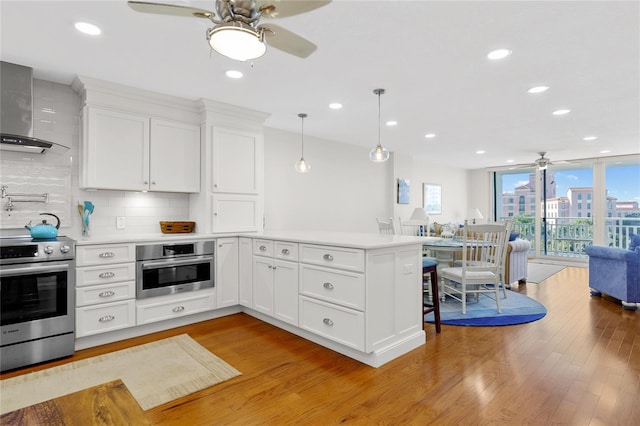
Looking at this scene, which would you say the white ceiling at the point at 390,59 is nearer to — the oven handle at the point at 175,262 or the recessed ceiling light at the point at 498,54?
the recessed ceiling light at the point at 498,54

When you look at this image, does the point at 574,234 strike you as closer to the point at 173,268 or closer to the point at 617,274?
the point at 617,274

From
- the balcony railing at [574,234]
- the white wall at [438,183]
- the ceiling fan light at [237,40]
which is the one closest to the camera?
the ceiling fan light at [237,40]

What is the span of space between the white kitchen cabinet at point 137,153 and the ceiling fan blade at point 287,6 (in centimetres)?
251

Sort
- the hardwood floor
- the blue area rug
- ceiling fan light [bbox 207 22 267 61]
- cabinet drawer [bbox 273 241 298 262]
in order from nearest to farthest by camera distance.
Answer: ceiling fan light [bbox 207 22 267 61]
the hardwood floor
cabinet drawer [bbox 273 241 298 262]
the blue area rug

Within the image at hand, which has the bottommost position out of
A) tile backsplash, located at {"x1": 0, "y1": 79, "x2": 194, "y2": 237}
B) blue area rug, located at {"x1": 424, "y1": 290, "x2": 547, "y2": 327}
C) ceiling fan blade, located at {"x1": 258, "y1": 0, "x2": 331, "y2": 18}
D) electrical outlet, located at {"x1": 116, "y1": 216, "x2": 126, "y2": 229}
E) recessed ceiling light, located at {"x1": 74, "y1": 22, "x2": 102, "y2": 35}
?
blue area rug, located at {"x1": 424, "y1": 290, "x2": 547, "y2": 327}

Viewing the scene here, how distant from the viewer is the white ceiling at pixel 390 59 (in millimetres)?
2191

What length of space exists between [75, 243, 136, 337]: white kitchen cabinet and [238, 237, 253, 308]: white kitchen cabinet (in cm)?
110

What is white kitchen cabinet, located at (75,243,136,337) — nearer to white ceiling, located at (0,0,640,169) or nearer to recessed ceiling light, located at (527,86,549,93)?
white ceiling, located at (0,0,640,169)

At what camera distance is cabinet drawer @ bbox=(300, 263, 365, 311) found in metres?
2.59

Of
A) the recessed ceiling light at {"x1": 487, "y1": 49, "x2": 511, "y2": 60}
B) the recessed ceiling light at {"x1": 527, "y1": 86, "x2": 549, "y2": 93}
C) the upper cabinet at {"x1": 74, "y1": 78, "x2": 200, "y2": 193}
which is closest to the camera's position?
the recessed ceiling light at {"x1": 487, "y1": 49, "x2": 511, "y2": 60}

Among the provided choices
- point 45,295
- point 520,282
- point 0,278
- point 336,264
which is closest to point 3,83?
point 0,278

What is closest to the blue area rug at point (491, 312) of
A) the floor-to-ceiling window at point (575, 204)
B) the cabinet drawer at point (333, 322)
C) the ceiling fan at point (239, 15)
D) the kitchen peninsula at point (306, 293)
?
the kitchen peninsula at point (306, 293)

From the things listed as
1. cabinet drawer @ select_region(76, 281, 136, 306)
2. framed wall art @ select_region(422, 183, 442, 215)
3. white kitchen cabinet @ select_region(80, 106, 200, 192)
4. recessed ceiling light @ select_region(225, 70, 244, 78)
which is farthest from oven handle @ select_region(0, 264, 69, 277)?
framed wall art @ select_region(422, 183, 442, 215)

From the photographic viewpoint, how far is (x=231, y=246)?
3887 mm
